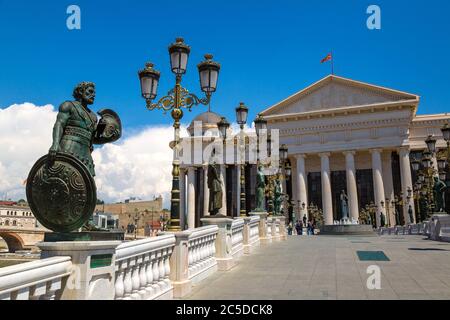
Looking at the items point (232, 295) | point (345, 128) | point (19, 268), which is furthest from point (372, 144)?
point (19, 268)

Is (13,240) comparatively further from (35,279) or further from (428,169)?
(35,279)

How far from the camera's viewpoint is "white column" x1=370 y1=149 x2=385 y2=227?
5739cm

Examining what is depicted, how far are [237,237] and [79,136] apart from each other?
899 centimetres

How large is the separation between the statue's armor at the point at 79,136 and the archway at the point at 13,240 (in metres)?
73.4

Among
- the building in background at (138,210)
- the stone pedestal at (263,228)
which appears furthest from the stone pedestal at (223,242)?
the building in background at (138,210)

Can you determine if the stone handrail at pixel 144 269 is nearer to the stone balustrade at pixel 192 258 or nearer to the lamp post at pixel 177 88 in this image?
the stone balustrade at pixel 192 258

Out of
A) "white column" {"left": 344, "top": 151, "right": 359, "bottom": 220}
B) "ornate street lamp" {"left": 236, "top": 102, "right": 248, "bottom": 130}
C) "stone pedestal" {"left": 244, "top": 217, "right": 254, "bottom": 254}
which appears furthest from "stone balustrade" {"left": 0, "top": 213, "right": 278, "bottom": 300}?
"white column" {"left": 344, "top": 151, "right": 359, "bottom": 220}

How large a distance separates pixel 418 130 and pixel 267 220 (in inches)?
2122

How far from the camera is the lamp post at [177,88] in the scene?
8.91m

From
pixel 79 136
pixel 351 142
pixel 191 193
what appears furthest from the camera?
pixel 191 193

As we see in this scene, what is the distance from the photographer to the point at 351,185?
60031 mm

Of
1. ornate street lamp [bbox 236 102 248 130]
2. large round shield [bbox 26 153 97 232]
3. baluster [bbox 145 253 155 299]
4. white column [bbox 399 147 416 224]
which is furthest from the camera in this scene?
white column [bbox 399 147 416 224]

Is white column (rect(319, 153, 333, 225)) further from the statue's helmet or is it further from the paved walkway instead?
the statue's helmet

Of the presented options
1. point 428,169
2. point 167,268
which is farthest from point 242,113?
point 428,169
